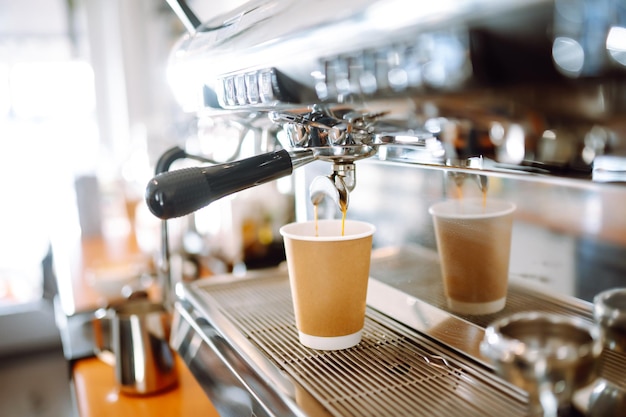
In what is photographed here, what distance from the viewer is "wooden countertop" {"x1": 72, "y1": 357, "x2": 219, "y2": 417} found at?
0.93 metres

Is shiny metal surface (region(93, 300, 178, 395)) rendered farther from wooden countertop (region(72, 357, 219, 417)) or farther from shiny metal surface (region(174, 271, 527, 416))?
shiny metal surface (region(174, 271, 527, 416))

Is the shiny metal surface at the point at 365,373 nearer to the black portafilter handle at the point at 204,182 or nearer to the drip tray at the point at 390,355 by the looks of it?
the drip tray at the point at 390,355

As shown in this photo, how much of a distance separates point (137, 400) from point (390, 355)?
0.52m

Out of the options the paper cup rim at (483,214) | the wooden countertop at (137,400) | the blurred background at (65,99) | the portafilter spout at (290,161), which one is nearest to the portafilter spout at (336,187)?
the portafilter spout at (290,161)

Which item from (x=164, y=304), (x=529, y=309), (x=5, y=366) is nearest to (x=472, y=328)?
(x=529, y=309)

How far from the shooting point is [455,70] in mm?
372

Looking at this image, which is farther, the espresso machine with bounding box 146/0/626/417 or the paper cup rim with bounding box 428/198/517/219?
the paper cup rim with bounding box 428/198/517/219

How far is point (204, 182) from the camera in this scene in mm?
574

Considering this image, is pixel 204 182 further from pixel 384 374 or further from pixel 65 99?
pixel 65 99

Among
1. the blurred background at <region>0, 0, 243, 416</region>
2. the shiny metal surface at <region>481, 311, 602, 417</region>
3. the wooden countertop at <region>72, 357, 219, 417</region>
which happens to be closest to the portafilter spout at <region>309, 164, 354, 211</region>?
the shiny metal surface at <region>481, 311, 602, 417</region>

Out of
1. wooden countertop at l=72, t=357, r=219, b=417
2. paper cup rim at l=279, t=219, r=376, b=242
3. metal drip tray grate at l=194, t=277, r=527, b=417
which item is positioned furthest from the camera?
wooden countertop at l=72, t=357, r=219, b=417

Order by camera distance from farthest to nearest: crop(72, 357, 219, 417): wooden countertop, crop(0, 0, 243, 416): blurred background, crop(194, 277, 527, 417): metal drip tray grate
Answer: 1. crop(0, 0, 243, 416): blurred background
2. crop(72, 357, 219, 417): wooden countertop
3. crop(194, 277, 527, 417): metal drip tray grate

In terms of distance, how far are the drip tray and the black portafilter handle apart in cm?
20

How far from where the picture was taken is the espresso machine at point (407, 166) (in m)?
0.34
